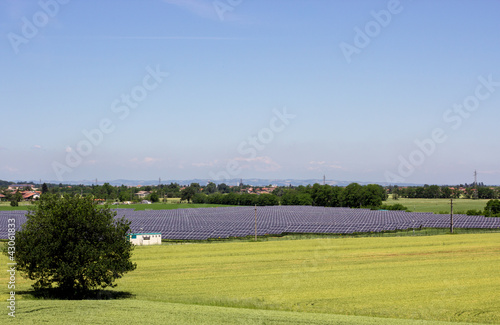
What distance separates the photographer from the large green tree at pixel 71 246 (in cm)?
2428

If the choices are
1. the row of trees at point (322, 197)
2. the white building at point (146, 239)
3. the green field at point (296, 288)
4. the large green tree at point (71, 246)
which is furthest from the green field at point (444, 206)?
the large green tree at point (71, 246)

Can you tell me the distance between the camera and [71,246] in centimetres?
2448

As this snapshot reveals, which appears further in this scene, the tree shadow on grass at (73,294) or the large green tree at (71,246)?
the tree shadow on grass at (73,294)

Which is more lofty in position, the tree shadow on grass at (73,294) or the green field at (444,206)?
the green field at (444,206)

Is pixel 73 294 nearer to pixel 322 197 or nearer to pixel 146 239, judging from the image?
pixel 146 239

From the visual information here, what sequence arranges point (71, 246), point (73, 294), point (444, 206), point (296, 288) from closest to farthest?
1. point (71, 246)
2. point (73, 294)
3. point (296, 288)
4. point (444, 206)

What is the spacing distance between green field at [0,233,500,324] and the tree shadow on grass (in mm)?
536

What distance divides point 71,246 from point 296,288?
13750 millimetres

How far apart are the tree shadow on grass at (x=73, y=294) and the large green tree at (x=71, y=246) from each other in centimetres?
11

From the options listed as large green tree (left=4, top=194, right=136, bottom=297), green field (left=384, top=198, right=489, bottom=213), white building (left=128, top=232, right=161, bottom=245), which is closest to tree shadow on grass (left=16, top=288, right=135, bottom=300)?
large green tree (left=4, top=194, right=136, bottom=297)

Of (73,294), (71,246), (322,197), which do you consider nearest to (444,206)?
(322,197)

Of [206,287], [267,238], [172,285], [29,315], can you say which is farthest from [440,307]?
[267,238]

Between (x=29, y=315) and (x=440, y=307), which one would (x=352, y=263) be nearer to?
(x=440, y=307)

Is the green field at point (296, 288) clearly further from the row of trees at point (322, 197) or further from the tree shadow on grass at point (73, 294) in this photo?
the row of trees at point (322, 197)
